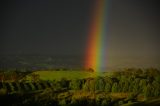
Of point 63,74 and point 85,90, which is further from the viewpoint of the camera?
point 63,74

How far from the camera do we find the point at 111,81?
218 feet

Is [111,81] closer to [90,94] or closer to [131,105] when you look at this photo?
[90,94]

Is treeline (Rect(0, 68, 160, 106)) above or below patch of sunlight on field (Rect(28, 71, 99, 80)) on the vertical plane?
below

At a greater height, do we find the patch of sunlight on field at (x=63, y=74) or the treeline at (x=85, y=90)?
the patch of sunlight on field at (x=63, y=74)

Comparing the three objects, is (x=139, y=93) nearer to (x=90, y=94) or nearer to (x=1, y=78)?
(x=90, y=94)

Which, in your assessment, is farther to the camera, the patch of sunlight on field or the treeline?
the patch of sunlight on field

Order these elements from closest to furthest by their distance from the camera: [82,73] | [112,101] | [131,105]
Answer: [131,105], [112,101], [82,73]

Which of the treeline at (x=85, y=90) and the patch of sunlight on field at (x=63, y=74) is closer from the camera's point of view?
the treeline at (x=85, y=90)

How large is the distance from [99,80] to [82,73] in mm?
15691

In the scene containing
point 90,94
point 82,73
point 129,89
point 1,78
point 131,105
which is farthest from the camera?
A: point 82,73

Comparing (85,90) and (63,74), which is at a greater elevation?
(63,74)

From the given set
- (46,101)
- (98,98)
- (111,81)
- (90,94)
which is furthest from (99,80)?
(46,101)

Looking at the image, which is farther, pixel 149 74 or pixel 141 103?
pixel 149 74

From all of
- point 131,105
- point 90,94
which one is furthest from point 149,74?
point 131,105
